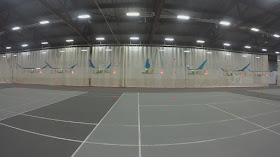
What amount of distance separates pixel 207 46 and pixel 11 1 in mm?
21575

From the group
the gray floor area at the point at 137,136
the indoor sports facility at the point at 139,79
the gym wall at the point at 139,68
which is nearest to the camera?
the gray floor area at the point at 137,136

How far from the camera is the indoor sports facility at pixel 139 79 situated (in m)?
1.98

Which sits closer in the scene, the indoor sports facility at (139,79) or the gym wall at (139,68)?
the indoor sports facility at (139,79)

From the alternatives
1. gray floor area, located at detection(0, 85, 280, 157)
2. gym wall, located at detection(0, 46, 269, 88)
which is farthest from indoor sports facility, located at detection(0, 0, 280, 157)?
gym wall, located at detection(0, 46, 269, 88)

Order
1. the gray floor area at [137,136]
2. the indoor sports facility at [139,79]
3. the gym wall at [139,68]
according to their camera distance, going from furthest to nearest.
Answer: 1. the gym wall at [139,68]
2. the indoor sports facility at [139,79]
3. the gray floor area at [137,136]

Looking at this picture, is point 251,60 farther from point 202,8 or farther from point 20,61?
point 20,61

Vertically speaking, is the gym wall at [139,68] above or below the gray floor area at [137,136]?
above

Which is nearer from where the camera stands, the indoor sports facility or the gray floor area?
the gray floor area

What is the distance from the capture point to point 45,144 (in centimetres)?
181

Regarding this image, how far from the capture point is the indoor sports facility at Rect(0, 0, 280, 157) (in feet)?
6.49

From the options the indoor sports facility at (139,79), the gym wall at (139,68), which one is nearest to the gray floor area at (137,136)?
the indoor sports facility at (139,79)

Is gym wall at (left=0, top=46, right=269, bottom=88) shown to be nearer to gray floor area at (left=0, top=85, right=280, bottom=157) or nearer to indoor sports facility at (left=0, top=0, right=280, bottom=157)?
indoor sports facility at (left=0, top=0, right=280, bottom=157)

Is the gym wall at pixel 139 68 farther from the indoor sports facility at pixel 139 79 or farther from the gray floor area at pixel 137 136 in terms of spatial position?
the gray floor area at pixel 137 136

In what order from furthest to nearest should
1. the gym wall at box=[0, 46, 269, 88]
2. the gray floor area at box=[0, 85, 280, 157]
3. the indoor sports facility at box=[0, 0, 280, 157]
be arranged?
the gym wall at box=[0, 46, 269, 88]
the indoor sports facility at box=[0, 0, 280, 157]
the gray floor area at box=[0, 85, 280, 157]
